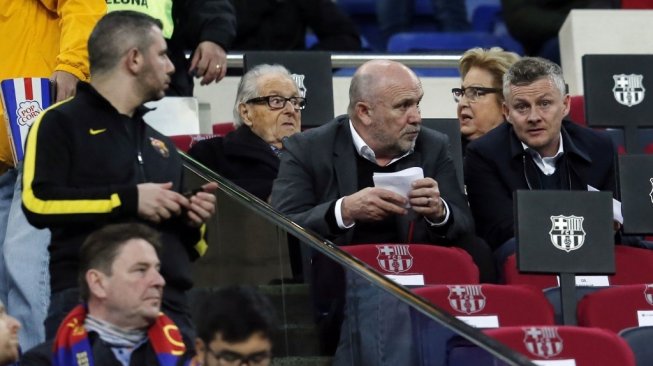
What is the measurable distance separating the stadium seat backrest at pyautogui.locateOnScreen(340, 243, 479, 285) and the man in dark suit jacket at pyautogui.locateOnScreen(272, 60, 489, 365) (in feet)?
0.36

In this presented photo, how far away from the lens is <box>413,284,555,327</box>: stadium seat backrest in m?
5.64

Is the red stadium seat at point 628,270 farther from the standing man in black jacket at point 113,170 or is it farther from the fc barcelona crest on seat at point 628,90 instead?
the standing man in black jacket at point 113,170

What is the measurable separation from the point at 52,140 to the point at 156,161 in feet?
1.04

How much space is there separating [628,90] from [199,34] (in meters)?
1.87

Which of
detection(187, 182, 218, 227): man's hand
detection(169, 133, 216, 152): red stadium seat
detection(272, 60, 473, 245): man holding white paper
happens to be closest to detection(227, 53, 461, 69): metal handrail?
detection(169, 133, 216, 152): red stadium seat

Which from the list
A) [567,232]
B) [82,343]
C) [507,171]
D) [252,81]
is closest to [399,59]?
[252,81]

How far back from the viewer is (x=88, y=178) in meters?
4.82

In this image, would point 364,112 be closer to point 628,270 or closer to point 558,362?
point 628,270

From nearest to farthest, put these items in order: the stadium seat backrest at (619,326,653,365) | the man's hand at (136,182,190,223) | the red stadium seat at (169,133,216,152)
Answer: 1. the man's hand at (136,182,190,223)
2. the stadium seat backrest at (619,326,653,365)
3. the red stadium seat at (169,133,216,152)

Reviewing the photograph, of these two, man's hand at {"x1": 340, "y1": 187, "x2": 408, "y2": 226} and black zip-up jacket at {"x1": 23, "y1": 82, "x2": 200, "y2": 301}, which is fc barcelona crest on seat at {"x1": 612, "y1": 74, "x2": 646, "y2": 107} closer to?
man's hand at {"x1": 340, "y1": 187, "x2": 408, "y2": 226}

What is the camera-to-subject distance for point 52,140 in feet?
15.8

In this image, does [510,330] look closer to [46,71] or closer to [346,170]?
[346,170]

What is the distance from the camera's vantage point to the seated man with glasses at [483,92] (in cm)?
741

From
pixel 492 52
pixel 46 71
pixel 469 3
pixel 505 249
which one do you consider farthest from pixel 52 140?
pixel 469 3
